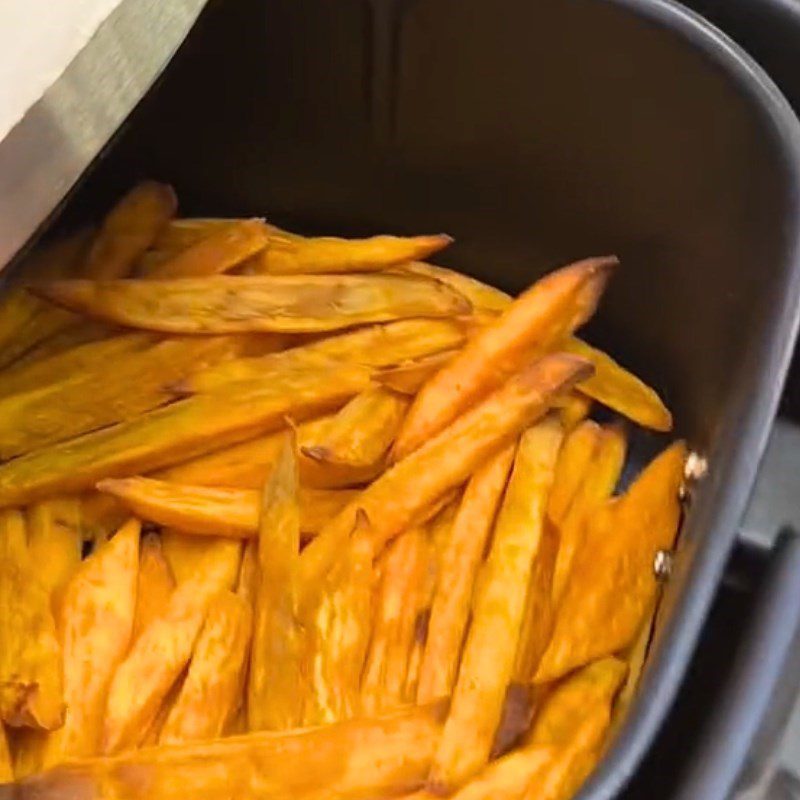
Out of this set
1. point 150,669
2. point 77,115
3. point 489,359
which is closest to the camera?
point 77,115

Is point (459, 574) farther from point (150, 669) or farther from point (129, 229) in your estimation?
point (129, 229)

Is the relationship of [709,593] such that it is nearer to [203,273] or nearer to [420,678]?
[420,678]

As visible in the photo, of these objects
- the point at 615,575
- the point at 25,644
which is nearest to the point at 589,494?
the point at 615,575

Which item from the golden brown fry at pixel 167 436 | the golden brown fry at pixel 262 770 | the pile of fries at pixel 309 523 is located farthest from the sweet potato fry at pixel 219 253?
the golden brown fry at pixel 262 770

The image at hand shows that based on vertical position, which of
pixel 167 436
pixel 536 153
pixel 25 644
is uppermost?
pixel 536 153

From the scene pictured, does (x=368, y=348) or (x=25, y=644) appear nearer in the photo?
(x=25, y=644)

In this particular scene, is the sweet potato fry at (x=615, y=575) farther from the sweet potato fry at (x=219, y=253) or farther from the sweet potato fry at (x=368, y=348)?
the sweet potato fry at (x=219, y=253)

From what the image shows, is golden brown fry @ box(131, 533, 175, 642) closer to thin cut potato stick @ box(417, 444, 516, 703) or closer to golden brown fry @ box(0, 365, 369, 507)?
golden brown fry @ box(0, 365, 369, 507)

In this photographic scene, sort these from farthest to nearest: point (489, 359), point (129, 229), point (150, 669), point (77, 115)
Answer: point (129, 229) → point (489, 359) → point (150, 669) → point (77, 115)
